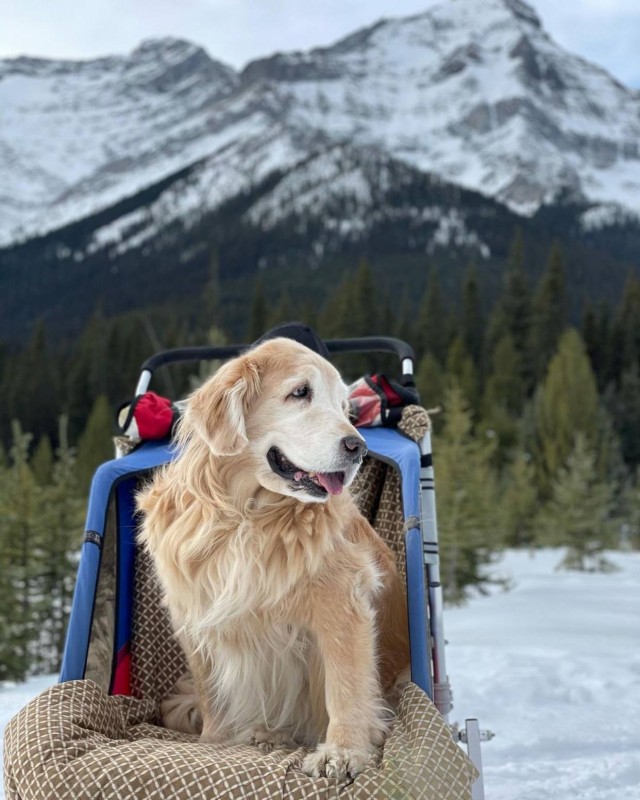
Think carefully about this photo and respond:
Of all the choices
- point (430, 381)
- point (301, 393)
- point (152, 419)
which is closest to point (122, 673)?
point (152, 419)

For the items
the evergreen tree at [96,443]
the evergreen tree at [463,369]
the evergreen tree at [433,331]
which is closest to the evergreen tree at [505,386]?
the evergreen tree at [463,369]

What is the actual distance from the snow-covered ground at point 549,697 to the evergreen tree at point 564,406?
36621 mm

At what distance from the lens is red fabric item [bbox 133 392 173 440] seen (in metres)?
4.40

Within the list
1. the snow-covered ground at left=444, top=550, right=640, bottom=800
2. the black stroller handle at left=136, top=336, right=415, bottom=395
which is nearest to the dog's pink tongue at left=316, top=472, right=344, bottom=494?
the black stroller handle at left=136, top=336, right=415, bottom=395

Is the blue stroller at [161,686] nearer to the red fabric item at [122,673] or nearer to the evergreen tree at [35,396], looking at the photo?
the red fabric item at [122,673]

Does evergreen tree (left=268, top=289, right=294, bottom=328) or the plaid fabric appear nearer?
the plaid fabric

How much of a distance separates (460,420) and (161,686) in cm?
1566

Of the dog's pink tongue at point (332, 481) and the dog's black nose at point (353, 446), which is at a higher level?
the dog's black nose at point (353, 446)

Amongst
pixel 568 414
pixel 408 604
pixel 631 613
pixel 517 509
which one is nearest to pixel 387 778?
pixel 408 604

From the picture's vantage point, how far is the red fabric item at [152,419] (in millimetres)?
4402

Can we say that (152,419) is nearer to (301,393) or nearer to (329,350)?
(329,350)

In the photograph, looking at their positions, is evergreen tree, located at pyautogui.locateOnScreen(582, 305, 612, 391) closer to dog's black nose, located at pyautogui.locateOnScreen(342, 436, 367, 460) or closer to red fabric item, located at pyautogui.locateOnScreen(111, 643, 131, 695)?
red fabric item, located at pyautogui.locateOnScreen(111, 643, 131, 695)

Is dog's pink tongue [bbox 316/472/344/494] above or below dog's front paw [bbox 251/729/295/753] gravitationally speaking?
above

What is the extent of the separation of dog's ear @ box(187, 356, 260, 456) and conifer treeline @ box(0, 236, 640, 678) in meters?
7.26
